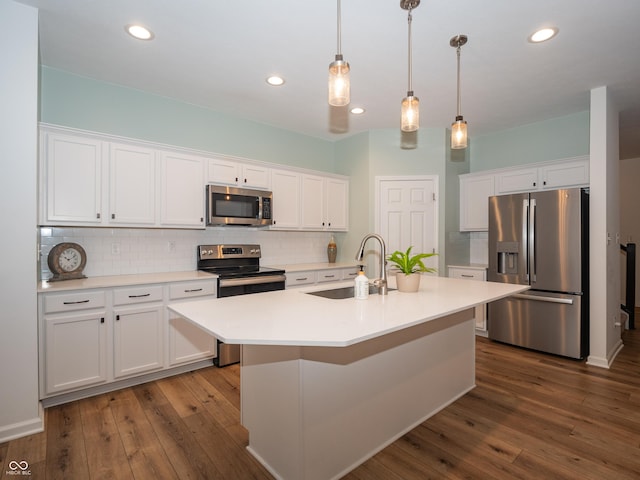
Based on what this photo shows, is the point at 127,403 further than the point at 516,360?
No

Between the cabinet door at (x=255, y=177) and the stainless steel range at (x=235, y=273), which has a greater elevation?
the cabinet door at (x=255, y=177)

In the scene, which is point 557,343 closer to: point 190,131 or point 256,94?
point 256,94

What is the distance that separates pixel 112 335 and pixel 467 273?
3.98m

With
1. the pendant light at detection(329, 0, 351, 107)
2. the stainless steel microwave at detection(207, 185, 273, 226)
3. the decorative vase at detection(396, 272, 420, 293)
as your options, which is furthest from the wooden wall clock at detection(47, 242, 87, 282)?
the decorative vase at detection(396, 272, 420, 293)

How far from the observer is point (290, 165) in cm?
459

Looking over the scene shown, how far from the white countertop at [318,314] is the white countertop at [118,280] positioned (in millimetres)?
1218

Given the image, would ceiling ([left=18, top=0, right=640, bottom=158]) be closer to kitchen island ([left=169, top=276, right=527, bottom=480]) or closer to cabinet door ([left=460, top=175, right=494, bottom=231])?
cabinet door ([left=460, top=175, right=494, bottom=231])

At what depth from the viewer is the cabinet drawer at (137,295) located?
9.01ft

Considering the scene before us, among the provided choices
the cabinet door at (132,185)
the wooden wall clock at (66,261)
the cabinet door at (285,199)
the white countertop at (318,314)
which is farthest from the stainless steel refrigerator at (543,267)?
the wooden wall clock at (66,261)

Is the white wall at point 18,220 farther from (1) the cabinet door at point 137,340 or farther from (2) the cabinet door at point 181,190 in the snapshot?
(2) the cabinet door at point 181,190

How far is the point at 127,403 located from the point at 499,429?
2726 millimetres

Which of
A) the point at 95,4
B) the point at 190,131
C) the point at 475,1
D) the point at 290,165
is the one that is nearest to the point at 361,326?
the point at 475,1

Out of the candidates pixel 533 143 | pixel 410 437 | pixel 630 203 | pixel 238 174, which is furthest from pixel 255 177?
pixel 630 203

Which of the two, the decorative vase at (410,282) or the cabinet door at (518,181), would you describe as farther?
the cabinet door at (518,181)
